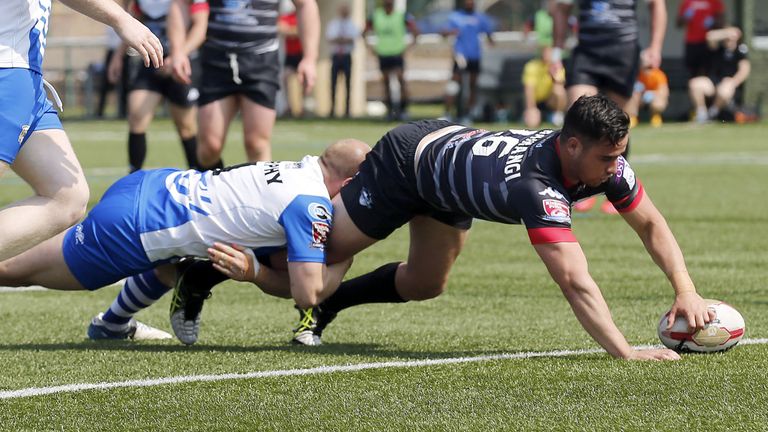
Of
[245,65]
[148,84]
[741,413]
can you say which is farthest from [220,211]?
[148,84]

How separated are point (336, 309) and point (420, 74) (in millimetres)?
32167

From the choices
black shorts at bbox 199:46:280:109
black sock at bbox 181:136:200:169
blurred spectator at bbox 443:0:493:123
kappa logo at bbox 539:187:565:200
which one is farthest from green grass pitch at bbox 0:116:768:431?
blurred spectator at bbox 443:0:493:123

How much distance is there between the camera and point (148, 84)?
11.1 m

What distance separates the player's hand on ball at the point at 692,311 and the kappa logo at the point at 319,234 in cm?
136

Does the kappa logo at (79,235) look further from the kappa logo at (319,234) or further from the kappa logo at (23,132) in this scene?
the kappa logo at (319,234)

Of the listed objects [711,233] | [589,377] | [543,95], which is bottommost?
[543,95]

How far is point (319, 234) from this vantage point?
5.55 m

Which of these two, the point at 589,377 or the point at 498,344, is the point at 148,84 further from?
the point at 589,377

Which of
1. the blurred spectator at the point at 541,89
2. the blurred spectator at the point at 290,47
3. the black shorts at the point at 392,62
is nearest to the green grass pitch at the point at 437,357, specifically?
the blurred spectator at the point at 541,89

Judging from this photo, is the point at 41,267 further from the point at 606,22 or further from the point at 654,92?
the point at 654,92

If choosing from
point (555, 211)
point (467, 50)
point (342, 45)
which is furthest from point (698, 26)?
point (555, 211)

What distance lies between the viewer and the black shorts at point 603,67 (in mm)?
10477

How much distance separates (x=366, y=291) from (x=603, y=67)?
Result: 16.2 ft

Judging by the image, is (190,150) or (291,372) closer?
(291,372)
